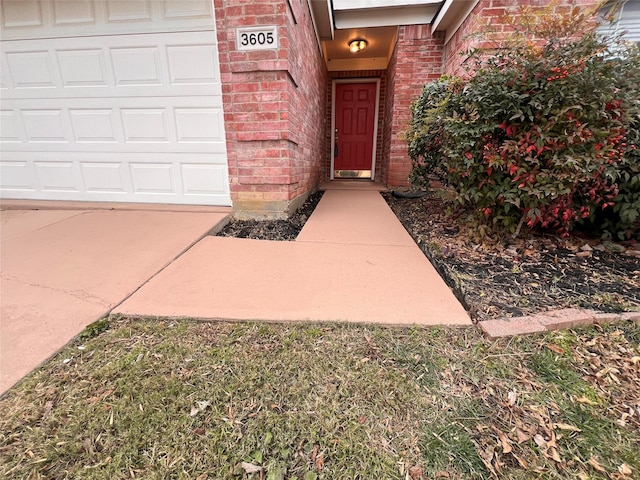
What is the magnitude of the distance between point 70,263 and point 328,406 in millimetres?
1815

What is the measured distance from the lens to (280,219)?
2.80 metres

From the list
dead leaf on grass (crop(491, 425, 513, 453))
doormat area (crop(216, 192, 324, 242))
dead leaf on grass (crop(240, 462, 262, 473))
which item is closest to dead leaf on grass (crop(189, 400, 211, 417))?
dead leaf on grass (crop(240, 462, 262, 473))

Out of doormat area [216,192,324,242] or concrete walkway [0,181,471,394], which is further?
doormat area [216,192,324,242]

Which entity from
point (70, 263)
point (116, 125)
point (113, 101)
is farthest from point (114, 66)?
point (70, 263)

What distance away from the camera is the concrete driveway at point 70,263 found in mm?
1149

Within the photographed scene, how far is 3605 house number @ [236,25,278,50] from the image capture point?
2.39m

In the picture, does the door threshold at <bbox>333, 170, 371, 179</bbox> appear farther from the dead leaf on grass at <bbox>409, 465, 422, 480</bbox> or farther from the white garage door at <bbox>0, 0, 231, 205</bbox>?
the dead leaf on grass at <bbox>409, 465, 422, 480</bbox>

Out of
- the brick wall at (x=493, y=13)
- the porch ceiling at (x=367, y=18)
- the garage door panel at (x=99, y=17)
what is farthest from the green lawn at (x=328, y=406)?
the porch ceiling at (x=367, y=18)

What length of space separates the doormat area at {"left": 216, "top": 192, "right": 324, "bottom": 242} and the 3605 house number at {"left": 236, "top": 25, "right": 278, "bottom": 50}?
4.81 feet

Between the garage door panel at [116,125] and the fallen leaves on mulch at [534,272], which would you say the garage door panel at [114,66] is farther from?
the fallen leaves on mulch at [534,272]

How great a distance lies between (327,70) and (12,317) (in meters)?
6.48

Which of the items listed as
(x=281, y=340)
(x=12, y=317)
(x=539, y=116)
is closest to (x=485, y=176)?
(x=539, y=116)

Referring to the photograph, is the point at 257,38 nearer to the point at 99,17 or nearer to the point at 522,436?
the point at 99,17

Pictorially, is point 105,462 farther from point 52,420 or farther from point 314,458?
point 314,458
